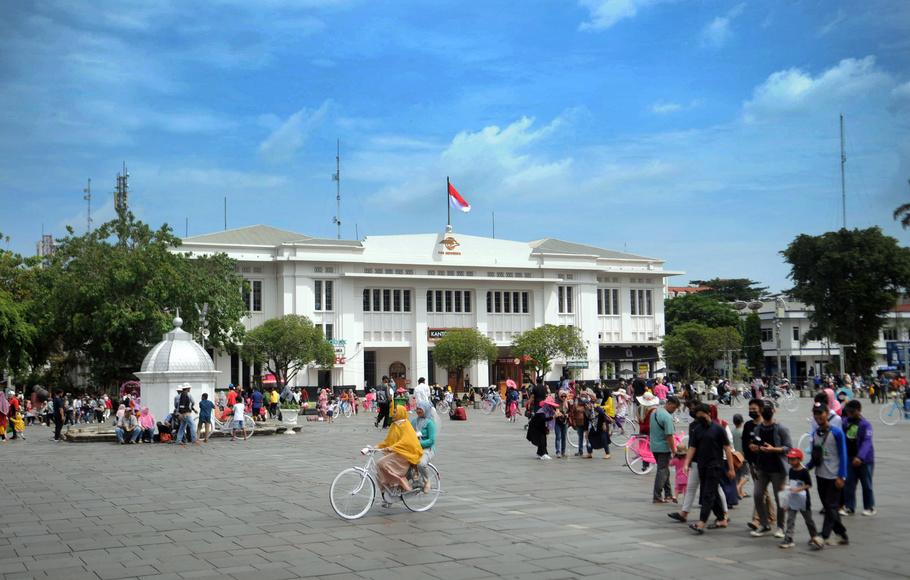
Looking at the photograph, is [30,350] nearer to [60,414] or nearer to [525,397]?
[60,414]

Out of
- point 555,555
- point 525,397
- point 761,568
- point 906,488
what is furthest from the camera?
point 525,397

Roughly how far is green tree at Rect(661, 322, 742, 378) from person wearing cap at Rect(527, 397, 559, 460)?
163 feet

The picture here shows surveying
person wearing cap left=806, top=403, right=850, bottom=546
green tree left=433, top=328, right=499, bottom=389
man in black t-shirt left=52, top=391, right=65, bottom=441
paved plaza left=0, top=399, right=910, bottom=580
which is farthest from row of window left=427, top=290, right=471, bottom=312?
person wearing cap left=806, top=403, right=850, bottom=546

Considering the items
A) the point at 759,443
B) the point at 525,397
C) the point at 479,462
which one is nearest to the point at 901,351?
the point at 525,397

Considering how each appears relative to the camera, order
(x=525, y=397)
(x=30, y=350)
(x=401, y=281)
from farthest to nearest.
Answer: (x=401, y=281) < (x=30, y=350) < (x=525, y=397)

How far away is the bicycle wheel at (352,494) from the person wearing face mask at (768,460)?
186 inches

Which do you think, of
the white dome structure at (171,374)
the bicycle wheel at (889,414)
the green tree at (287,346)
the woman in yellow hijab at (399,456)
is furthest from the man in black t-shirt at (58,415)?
the bicycle wheel at (889,414)

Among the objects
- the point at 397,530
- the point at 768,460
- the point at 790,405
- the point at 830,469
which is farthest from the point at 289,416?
the point at 830,469

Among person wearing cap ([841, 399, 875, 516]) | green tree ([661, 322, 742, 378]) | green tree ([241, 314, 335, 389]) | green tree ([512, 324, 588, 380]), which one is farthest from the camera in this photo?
green tree ([661, 322, 742, 378])

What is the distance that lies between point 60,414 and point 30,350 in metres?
18.1

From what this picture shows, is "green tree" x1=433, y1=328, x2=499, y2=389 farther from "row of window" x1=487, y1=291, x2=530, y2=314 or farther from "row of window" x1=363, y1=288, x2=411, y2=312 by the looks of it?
"row of window" x1=487, y1=291, x2=530, y2=314

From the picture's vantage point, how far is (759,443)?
9625 mm

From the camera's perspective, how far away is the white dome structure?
87.2 feet

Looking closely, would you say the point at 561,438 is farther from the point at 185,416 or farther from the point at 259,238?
the point at 259,238
